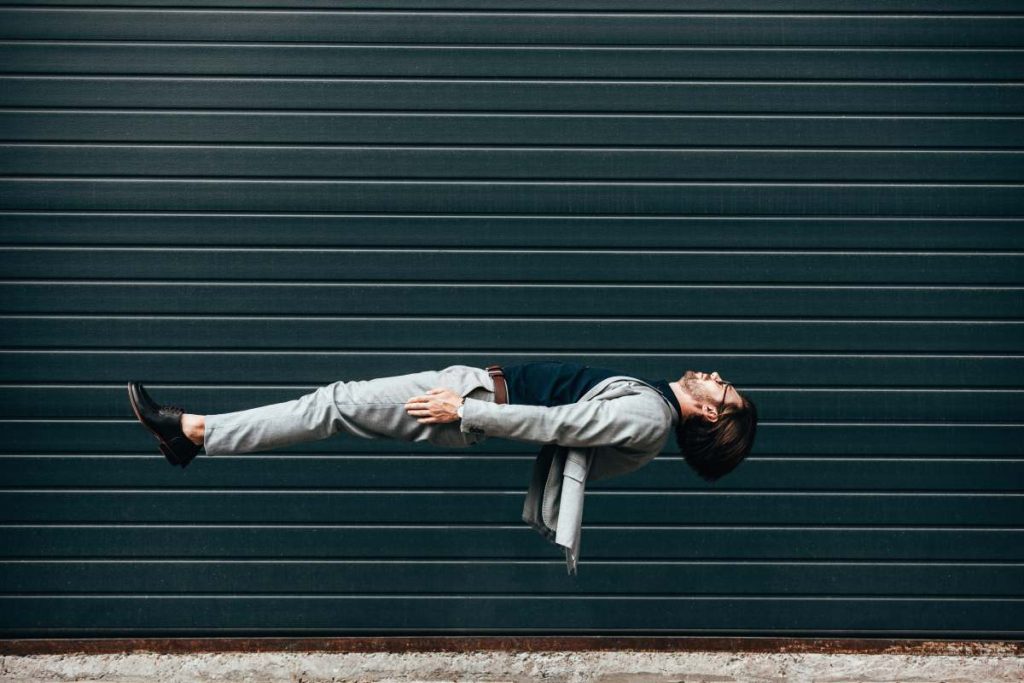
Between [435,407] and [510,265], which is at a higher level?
[510,265]

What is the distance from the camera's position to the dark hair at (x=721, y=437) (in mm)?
3312

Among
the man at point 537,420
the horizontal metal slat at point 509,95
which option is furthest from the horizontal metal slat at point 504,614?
the horizontal metal slat at point 509,95

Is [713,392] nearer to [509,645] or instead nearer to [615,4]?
[509,645]

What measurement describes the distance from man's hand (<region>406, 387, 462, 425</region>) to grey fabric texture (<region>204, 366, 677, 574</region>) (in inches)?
2.0

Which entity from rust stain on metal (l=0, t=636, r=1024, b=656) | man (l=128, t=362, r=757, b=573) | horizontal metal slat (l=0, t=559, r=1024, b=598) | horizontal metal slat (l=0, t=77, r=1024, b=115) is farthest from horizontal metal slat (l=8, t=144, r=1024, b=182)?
rust stain on metal (l=0, t=636, r=1024, b=656)

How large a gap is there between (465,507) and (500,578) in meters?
0.40

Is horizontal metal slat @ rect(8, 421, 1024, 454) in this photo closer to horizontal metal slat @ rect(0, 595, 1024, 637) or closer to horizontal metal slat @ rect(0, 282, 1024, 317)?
horizontal metal slat @ rect(0, 282, 1024, 317)

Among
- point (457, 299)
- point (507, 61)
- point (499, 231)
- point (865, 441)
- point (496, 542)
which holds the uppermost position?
point (507, 61)

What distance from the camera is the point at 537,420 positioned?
297 centimetres

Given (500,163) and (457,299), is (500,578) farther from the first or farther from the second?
(500,163)

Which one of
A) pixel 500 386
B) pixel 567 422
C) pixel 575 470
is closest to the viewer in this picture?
pixel 567 422

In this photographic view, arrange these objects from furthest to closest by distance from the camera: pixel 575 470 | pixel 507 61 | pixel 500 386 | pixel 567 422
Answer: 1. pixel 507 61
2. pixel 500 386
3. pixel 575 470
4. pixel 567 422

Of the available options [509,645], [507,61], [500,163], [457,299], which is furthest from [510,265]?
[509,645]

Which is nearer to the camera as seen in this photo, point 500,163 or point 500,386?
point 500,386
